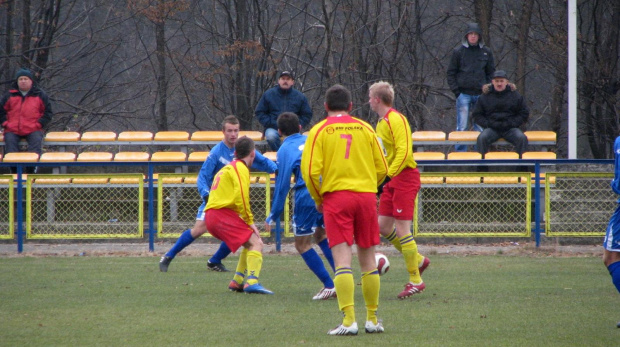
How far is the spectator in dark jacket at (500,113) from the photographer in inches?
542

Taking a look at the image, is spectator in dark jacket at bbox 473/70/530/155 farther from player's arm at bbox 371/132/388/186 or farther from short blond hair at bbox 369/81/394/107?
player's arm at bbox 371/132/388/186

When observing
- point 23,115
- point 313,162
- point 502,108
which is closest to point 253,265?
point 313,162

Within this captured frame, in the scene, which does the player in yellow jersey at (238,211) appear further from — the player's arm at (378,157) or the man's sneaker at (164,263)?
the player's arm at (378,157)

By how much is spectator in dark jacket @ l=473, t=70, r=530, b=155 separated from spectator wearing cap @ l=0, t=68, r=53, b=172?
8322 mm

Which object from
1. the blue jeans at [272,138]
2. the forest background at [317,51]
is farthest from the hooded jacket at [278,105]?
the forest background at [317,51]

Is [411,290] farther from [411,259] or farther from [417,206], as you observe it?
[417,206]

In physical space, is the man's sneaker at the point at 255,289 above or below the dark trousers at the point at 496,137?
below

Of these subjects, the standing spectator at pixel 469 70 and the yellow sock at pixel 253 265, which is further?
the standing spectator at pixel 469 70

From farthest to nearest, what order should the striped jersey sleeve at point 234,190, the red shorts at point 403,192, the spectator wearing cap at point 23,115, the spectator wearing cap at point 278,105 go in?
the spectator wearing cap at point 23,115
the spectator wearing cap at point 278,105
the striped jersey sleeve at point 234,190
the red shorts at point 403,192

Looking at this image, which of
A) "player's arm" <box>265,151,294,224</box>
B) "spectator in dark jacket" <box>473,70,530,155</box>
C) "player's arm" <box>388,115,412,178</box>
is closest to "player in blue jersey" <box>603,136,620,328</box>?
"player's arm" <box>388,115,412,178</box>

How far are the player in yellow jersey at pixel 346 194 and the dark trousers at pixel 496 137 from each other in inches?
345

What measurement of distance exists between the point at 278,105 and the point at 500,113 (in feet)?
13.3

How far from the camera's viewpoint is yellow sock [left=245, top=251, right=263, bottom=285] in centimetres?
764

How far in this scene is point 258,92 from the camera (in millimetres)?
19422
